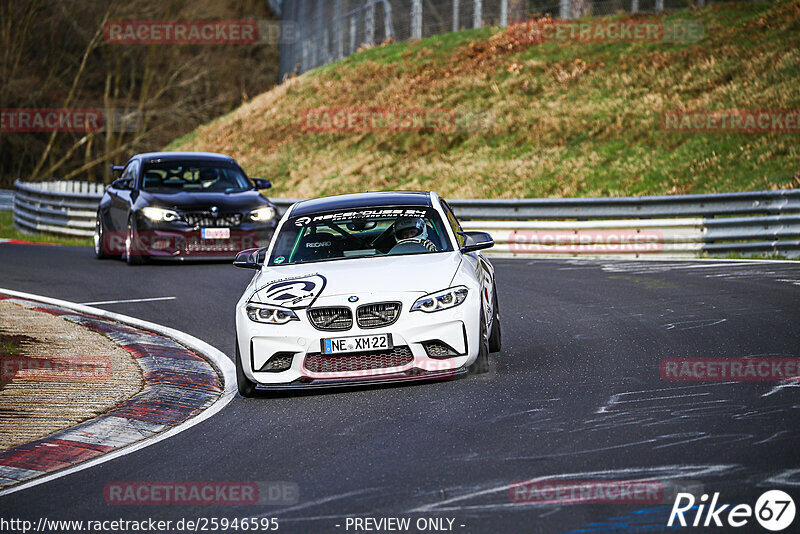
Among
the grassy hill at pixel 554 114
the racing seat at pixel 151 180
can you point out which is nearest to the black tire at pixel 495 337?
the racing seat at pixel 151 180

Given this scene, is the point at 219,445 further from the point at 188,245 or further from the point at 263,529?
the point at 188,245

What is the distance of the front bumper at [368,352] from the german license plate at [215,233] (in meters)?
9.19

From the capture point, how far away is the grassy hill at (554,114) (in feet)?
86.8

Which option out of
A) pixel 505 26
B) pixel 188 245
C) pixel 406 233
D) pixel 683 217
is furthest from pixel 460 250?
pixel 505 26

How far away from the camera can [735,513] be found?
16.3ft

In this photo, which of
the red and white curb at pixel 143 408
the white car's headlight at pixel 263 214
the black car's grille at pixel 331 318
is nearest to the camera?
the red and white curb at pixel 143 408

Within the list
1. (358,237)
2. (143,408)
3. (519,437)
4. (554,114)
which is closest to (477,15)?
(554,114)

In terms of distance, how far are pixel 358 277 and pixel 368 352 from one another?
2.14ft

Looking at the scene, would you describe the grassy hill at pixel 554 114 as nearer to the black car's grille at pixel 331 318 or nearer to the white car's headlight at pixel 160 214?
the white car's headlight at pixel 160 214

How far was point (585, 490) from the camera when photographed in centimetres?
543

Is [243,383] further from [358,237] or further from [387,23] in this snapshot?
[387,23]

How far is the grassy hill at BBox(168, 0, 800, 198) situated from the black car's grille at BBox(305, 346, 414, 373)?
1600 centimetres

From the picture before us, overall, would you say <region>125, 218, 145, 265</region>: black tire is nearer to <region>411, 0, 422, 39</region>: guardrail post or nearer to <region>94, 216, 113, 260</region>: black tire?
<region>94, 216, 113, 260</region>: black tire

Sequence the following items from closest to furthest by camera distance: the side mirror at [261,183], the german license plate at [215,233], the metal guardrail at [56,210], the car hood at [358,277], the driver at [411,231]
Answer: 1. the car hood at [358,277]
2. the driver at [411,231]
3. the german license plate at [215,233]
4. the side mirror at [261,183]
5. the metal guardrail at [56,210]
